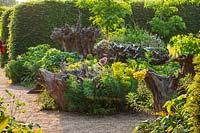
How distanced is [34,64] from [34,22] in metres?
3.91

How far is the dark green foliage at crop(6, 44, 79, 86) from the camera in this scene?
960 cm

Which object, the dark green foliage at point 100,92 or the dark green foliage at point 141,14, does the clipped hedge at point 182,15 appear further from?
the dark green foliage at point 100,92

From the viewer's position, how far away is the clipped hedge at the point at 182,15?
15.1 meters

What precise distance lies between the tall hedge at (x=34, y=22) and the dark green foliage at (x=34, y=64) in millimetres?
1930

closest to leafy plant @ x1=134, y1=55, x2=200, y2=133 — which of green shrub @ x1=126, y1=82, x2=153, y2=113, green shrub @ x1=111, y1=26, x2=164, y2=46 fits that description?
green shrub @ x1=126, y1=82, x2=153, y2=113

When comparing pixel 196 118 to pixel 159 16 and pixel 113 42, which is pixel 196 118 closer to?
pixel 113 42

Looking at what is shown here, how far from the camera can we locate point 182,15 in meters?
15.2

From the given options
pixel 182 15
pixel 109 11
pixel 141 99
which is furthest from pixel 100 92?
pixel 182 15

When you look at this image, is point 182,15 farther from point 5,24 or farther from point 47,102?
point 47,102

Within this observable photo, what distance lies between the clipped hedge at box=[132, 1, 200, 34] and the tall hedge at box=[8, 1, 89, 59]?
235 centimetres

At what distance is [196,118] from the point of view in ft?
10.00

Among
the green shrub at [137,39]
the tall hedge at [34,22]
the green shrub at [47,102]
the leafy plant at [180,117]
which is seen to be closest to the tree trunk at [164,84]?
the leafy plant at [180,117]

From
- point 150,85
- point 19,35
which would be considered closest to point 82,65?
point 150,85

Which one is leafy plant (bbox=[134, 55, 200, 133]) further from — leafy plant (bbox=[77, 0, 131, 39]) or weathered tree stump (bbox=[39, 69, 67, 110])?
leafy plant (bbox=[77, 0, 131, 39])
